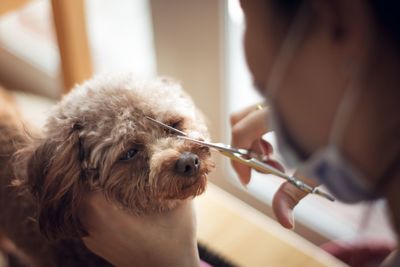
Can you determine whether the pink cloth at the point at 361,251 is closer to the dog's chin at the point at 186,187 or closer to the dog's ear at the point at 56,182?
the dog's chin at the point at 186,187

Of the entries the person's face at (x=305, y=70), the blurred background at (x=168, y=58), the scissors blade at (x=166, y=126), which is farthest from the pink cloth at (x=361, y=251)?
the scissors blade at (x=166, y=126)

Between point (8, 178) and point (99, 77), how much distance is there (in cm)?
25

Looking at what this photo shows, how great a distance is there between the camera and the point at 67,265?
79cm

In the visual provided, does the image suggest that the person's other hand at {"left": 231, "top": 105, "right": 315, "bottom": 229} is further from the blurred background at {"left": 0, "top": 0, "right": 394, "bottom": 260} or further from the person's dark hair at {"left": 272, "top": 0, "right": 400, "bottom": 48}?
the person's dark hair at {"left": 272, "top": 0, "right": 400, "bottom": 48}

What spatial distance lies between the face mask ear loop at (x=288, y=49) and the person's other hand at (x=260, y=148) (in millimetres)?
119

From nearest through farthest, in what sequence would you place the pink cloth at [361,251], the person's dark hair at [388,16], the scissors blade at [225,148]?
1. the person's dark hair at [388,16]
2. the pink cloth at [361,251]
3. the scissors blade at [225,148]

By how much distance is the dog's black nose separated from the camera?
67 centimetres

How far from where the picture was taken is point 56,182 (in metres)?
0.68

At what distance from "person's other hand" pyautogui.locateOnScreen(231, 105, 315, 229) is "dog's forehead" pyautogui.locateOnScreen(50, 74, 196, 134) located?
159 millimetres

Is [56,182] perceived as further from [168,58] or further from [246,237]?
[168,58]

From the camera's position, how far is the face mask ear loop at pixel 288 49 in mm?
355

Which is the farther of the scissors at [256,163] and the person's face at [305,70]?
the scissors at [256,163]

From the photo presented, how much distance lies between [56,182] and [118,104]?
140 mm

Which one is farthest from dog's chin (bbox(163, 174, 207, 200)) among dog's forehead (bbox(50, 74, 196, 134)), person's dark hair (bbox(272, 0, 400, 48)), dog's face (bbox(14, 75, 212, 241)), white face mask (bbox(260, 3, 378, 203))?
person's dark hair (bbox(272, 0, 400, 48))
